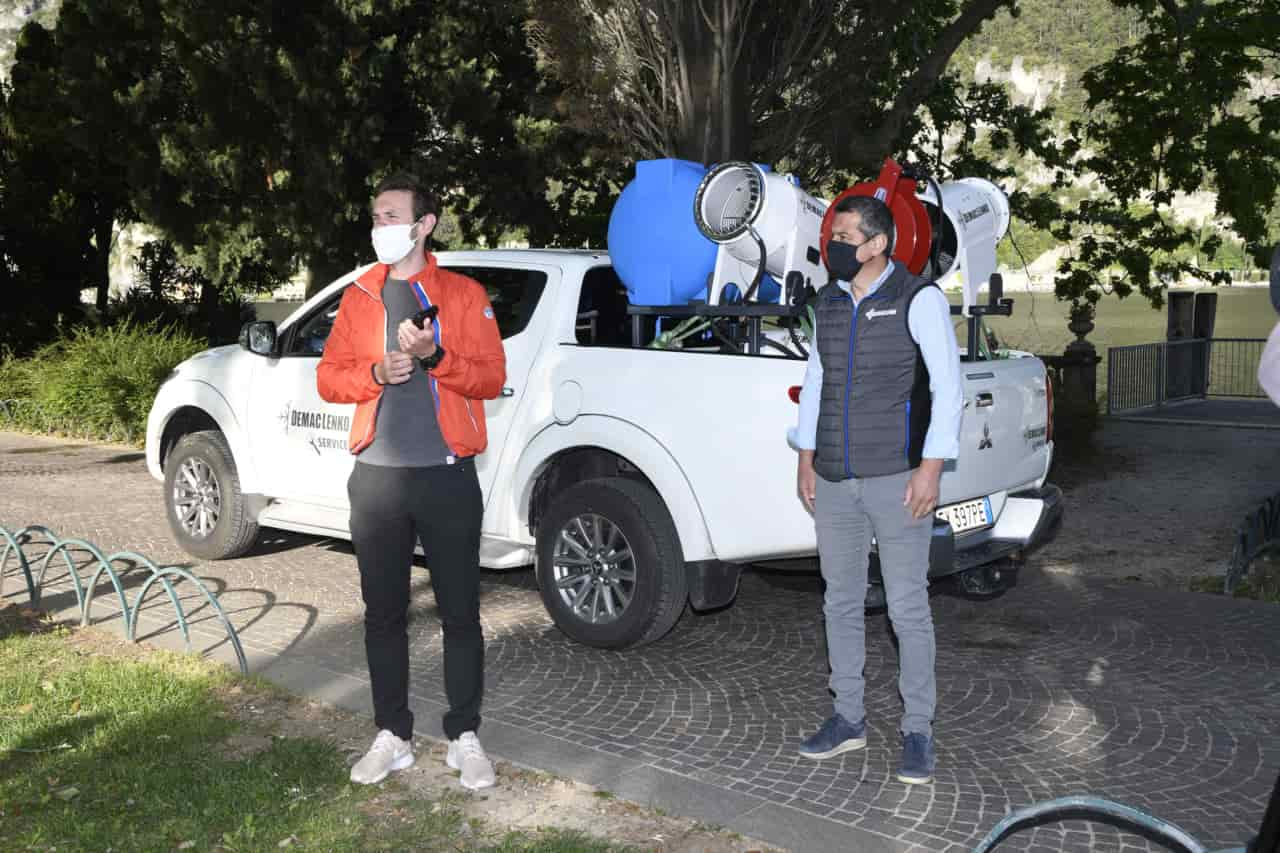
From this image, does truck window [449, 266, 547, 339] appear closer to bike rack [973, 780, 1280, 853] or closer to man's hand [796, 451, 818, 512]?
man's hand [796, 451, 818, 512]

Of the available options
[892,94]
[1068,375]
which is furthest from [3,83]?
[1068,375]

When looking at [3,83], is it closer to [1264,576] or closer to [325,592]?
[325,592]

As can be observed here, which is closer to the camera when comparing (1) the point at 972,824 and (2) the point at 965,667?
(1) the point at 972,824

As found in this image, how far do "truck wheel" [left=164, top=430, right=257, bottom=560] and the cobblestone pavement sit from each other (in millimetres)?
175

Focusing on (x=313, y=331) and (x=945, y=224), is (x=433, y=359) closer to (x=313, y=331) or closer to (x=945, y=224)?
(x=945, y=224)

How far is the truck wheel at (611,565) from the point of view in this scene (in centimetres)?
586

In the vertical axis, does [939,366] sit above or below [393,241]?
below

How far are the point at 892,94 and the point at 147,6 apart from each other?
9780 millimetres

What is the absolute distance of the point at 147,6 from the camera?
17.4m

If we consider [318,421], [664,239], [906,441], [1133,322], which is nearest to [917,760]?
[906,441]

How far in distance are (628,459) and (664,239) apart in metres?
1.03

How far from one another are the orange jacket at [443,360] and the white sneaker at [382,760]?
1033 mm

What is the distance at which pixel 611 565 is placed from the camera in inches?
238

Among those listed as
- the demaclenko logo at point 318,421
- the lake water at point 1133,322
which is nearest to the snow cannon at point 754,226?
the demaclenko logo at point 318,421
